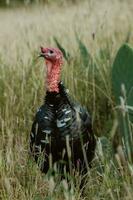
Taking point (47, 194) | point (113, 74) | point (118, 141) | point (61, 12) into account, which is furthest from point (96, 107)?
point (61, 12)

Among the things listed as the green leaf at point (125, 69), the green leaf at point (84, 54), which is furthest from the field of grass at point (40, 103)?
the green leaf at point (125, 69)

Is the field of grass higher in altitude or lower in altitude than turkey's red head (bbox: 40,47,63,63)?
lower

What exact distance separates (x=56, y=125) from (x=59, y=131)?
0.09 ft

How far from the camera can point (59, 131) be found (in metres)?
2.58

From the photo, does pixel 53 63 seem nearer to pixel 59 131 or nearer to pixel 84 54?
pixel 59 131

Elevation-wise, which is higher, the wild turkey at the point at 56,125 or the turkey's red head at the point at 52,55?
the turkey's red head at the point at 52,55

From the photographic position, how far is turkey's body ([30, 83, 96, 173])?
2578mm

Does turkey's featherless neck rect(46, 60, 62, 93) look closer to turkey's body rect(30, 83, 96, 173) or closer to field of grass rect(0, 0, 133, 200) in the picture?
turkey's body rect(30, 83, 96, 173)

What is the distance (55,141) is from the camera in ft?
8.47

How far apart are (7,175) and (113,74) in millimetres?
697

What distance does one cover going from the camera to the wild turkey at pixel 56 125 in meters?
2.58

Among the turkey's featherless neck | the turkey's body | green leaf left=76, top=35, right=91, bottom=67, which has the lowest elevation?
the turkey's body

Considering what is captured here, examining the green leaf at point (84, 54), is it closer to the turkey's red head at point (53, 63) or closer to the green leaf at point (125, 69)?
the green leaf at point (125, 69)

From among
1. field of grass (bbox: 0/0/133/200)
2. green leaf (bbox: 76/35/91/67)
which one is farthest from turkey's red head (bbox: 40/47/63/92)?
green leaf (bbox: 76/35/91/67)
